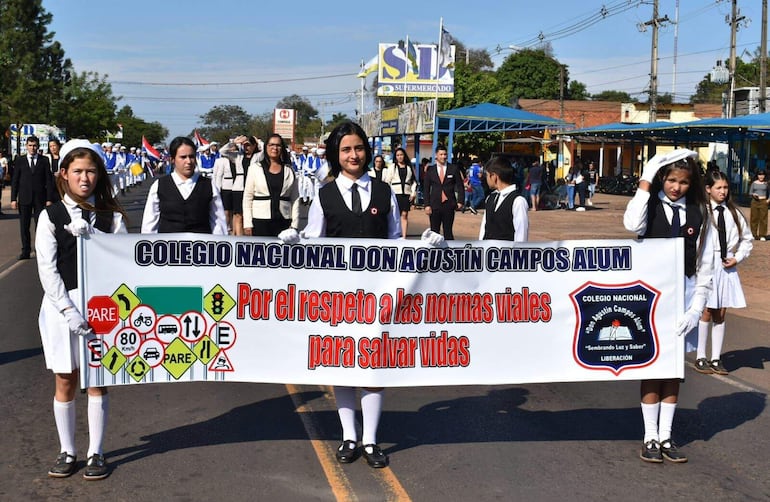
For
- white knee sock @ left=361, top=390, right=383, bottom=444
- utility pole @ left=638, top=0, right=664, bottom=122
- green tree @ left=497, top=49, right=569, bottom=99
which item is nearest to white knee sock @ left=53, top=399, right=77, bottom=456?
white knee sock @ left=361, top=390, right=383, bottom=444

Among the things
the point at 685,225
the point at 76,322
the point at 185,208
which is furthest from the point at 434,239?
the point at 185,208

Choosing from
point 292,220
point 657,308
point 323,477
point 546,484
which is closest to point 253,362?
point 323,477

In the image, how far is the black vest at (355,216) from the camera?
5383mm

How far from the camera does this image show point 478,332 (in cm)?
533

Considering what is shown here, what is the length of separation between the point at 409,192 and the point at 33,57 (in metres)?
49.4

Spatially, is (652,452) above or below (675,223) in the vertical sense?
below

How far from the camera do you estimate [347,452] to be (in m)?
5.32

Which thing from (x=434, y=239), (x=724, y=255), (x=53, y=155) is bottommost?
(x=724, y=255)

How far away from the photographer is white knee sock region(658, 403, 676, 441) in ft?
17.9

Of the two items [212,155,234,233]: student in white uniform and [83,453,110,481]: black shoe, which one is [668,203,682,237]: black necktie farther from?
[212,155,234,233]: student in white uniform

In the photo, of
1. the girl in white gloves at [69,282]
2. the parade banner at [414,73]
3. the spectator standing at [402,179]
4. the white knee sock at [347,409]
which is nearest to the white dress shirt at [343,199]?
the white knee sock at [347,409]

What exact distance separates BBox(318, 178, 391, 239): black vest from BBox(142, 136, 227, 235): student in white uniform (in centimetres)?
152

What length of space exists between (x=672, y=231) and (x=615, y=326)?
665 millimetres

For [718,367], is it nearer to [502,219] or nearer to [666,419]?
[502,219]
